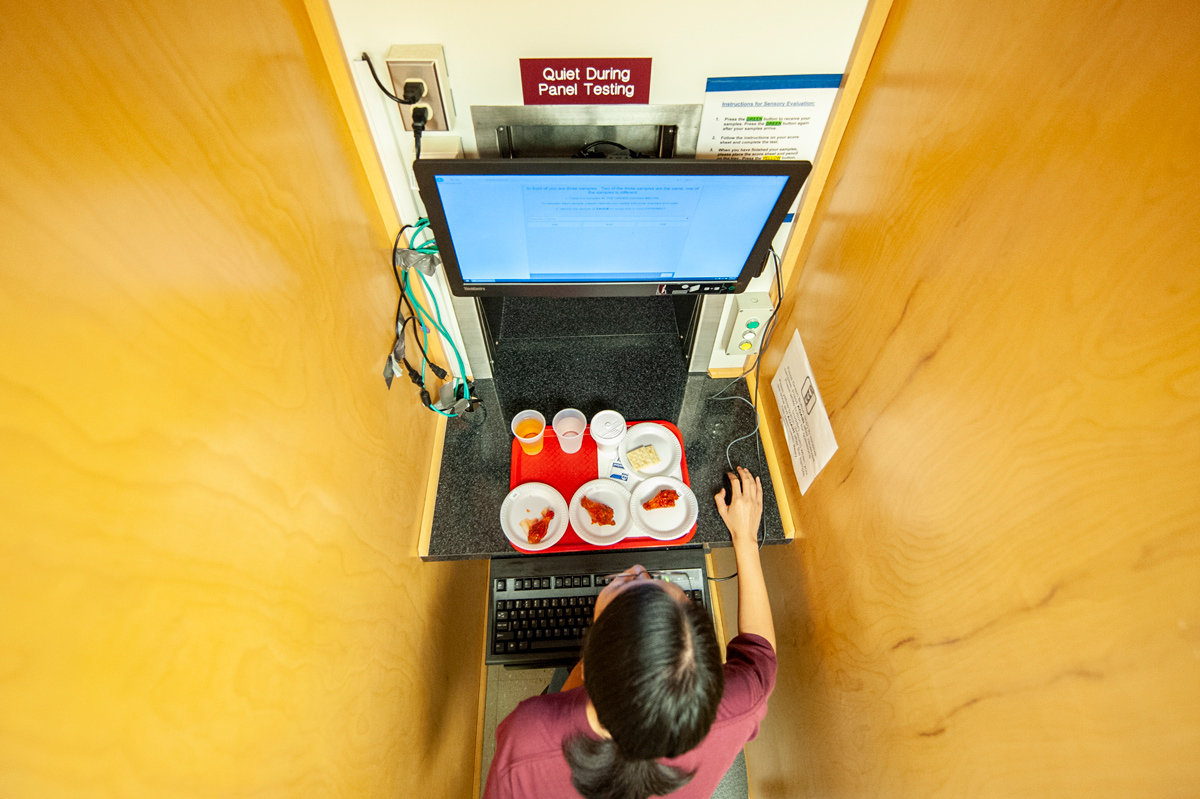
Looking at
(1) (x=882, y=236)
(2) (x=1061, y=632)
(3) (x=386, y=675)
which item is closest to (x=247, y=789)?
(3) (x=386, y=675)

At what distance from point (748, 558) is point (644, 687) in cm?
41

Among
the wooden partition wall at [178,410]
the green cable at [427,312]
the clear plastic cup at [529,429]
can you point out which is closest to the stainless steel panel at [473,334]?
the green cable at [427,312]

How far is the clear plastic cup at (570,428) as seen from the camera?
1.14m

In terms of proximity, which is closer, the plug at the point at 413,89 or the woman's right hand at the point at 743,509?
the plug at the point at 413,89

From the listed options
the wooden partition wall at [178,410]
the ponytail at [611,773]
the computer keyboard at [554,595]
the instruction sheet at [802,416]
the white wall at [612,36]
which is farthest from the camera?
the computer keyboard at [554,595]

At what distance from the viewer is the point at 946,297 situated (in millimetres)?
614

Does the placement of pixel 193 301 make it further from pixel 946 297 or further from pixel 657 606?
pixel 946 297

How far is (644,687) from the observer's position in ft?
2.40

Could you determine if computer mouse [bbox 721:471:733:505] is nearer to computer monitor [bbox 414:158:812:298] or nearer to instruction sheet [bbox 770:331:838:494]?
instruction sheet [bbox 770:331:838:494]

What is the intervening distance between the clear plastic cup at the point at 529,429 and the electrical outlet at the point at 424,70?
0.61 meters

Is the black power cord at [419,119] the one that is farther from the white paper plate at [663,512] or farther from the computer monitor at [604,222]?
the white paper plate at [663,512]

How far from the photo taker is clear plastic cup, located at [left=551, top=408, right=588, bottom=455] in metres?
1.14

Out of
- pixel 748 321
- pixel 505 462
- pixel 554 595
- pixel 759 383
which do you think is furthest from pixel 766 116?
pixel 554 595

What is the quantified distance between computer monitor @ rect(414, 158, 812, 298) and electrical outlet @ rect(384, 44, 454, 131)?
141mm
